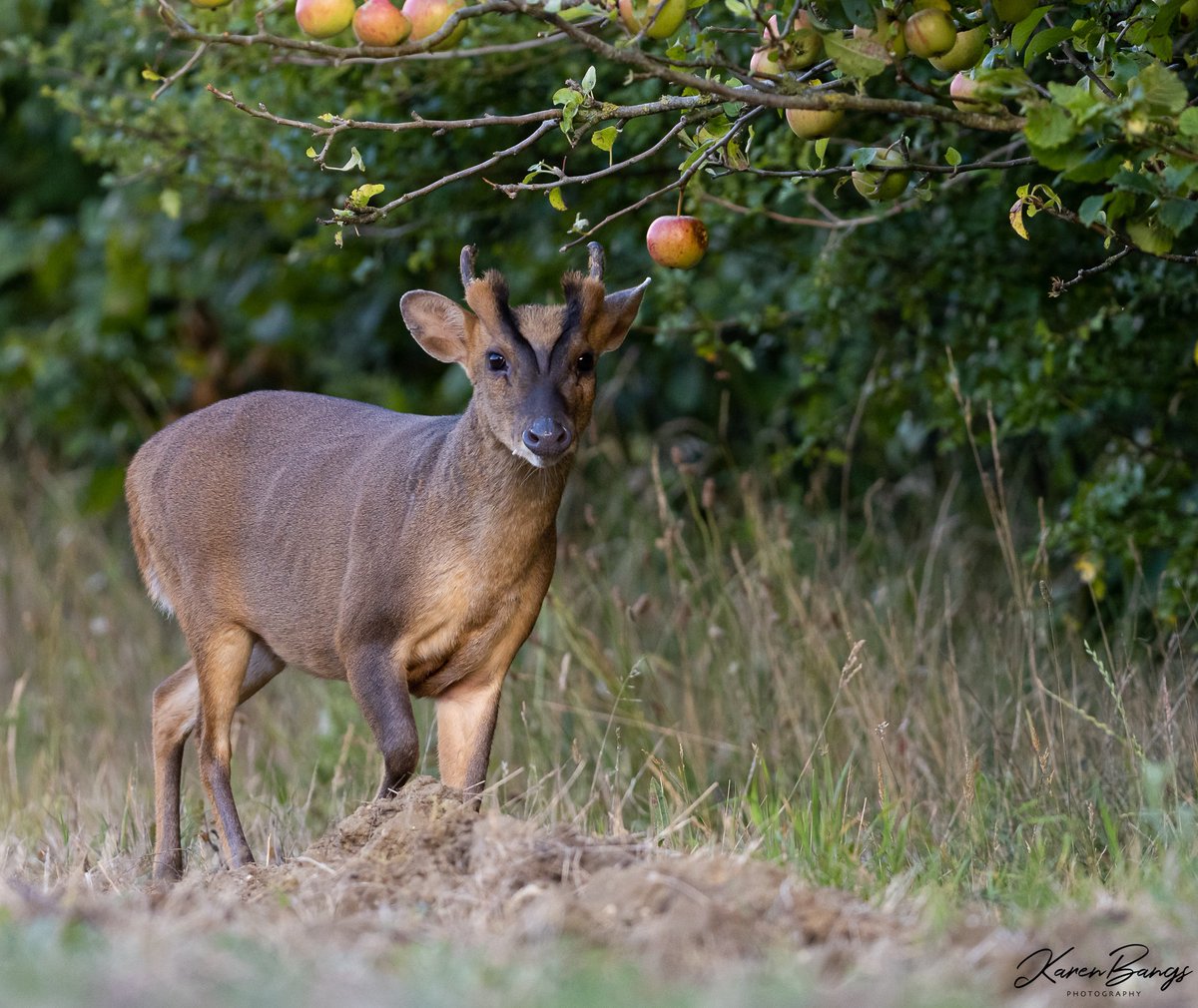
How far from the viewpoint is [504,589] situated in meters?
5.07

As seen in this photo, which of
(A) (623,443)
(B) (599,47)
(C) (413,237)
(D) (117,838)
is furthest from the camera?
(A) (623,443)

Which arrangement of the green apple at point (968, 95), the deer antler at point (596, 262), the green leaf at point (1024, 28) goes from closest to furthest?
the green apple at point (968, 95) < the green leaf at point (1024, 28) < the deer antler at point (596, 262)

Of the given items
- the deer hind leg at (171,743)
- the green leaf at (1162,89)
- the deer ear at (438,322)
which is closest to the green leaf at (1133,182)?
the green leaf at (1162,89)

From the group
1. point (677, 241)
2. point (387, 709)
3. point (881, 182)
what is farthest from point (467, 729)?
point (881, 182)

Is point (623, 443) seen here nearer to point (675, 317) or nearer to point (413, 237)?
point (413, 237)

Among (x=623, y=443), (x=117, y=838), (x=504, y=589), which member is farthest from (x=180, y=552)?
(x=623, y=443)

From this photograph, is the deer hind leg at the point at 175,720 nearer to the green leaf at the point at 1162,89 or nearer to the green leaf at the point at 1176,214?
→ the green leaf at the point at 1176,214

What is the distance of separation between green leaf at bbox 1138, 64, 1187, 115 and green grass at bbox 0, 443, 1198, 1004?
1.39 meters

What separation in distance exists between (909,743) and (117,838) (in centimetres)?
253

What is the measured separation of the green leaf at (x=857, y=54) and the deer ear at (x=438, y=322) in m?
1.86

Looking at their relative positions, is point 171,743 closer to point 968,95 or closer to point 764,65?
point 764,65

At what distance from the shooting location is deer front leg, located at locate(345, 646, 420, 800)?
16.1 ft

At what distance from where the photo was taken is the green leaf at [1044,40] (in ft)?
13.4
